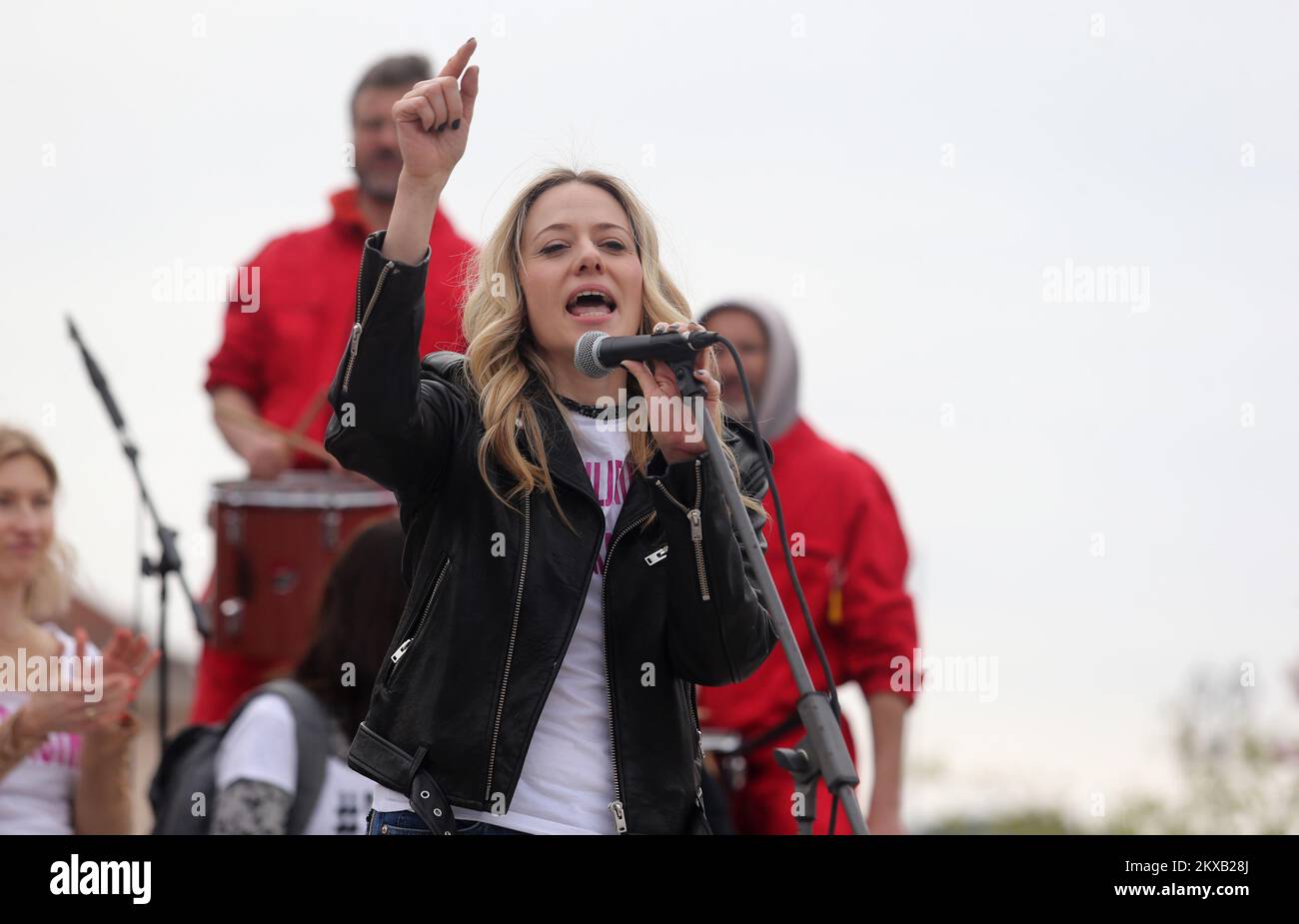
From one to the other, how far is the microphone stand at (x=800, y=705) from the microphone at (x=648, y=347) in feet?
0.05

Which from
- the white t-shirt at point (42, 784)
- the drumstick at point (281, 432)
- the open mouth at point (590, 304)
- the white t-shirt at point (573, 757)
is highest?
the open mouth at point (590, 304)

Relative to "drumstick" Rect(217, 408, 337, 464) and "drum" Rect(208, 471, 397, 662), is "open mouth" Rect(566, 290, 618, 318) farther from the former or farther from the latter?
"drumstick" Rect(217, 408, 337, 464)

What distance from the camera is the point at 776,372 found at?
515 centimetres

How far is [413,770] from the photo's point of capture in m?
2.60

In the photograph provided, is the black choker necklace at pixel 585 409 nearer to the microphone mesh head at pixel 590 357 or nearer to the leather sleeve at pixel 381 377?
the microphone mesh head at pixel 590 357

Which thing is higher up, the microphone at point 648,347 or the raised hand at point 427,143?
the raised hand at point 427,143

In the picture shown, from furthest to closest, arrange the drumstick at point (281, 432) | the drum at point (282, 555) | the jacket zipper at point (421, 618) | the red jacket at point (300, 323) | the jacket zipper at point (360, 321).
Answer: the red jacket at point (300, 323), the drumstick at point (281, 432), the drum at point (282, 555), the jacket zipper at point (421, 618), the jacket zipper at point (360, 321)

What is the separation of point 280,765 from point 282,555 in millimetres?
1098

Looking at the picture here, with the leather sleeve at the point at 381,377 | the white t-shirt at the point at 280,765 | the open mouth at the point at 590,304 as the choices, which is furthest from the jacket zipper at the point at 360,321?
the white t-shirt at the point at 280,765

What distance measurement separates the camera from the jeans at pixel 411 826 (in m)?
2.60
